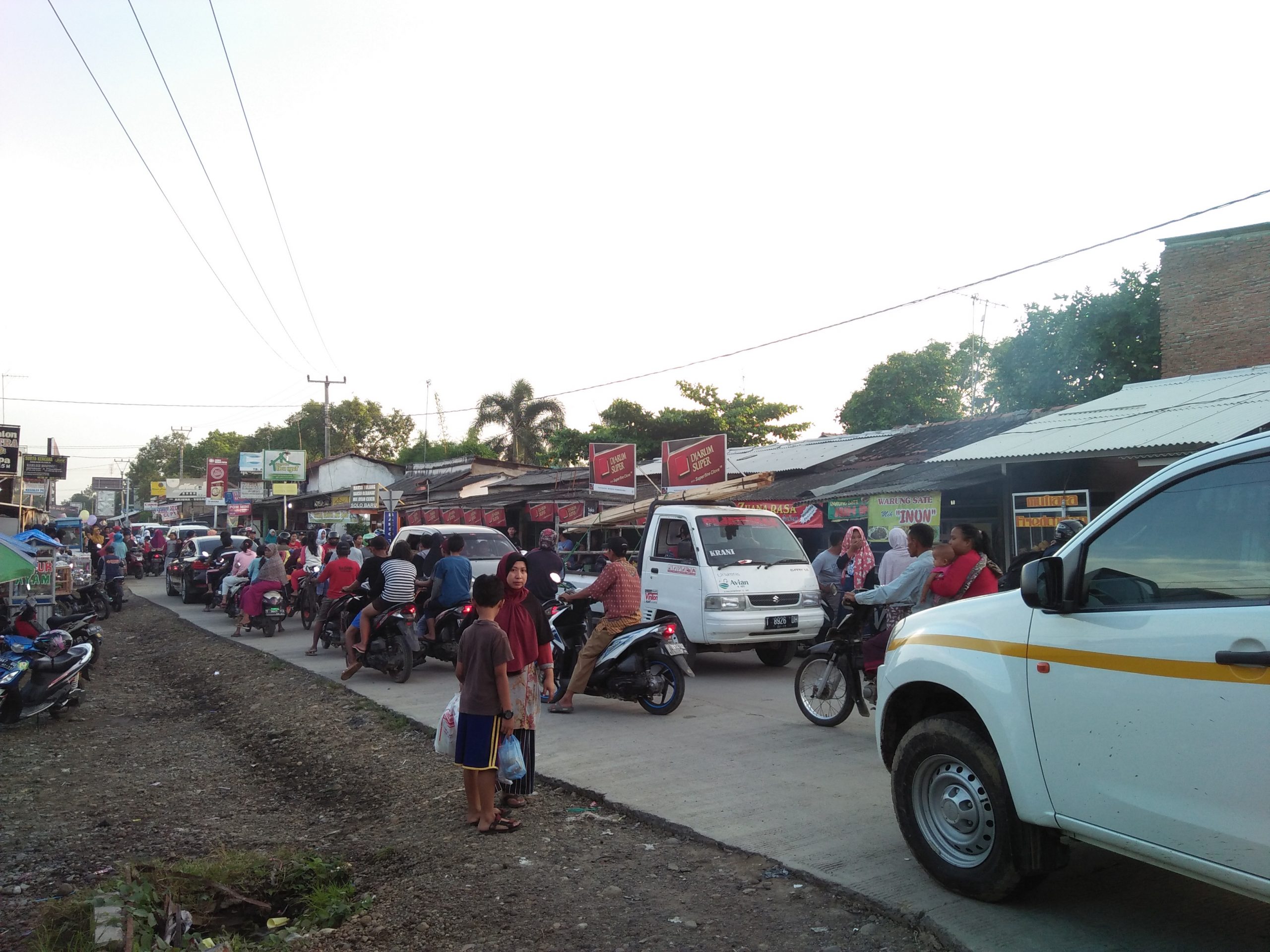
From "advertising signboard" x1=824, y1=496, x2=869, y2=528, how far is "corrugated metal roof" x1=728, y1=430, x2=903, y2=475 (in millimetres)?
4402

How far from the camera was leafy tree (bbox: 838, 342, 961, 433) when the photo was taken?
33.4m

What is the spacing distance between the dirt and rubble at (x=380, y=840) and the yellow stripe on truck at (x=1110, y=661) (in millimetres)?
1202

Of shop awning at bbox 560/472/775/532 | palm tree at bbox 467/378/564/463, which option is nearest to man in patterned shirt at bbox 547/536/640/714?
shop awning at bbox 560/472/775/532

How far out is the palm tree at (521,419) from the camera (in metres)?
48.7

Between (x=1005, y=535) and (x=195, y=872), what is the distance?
14.6 meters

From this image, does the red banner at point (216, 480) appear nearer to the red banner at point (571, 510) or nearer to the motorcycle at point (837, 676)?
the red banner at point (571, 510)

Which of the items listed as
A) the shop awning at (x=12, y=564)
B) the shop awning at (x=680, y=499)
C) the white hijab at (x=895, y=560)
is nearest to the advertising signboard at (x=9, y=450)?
the shop awning at (x=680, y=499)

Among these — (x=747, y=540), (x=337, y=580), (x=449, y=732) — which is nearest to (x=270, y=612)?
(x=337, y=580)

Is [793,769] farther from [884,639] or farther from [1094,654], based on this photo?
[1094,654]

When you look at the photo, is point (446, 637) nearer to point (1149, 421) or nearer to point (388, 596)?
point (388, 596)

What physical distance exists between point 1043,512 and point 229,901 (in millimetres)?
12665

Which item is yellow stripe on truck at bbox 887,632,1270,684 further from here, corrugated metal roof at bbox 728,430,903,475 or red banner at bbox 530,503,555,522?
red banner at bbox 530,503,555,522

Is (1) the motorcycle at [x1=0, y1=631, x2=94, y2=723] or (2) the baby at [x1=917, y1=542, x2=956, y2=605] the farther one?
(1) the motorcycle at [x1=0, y1=631, x2=94, y2=723]

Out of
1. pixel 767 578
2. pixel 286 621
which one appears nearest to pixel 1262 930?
pixel 767 578
